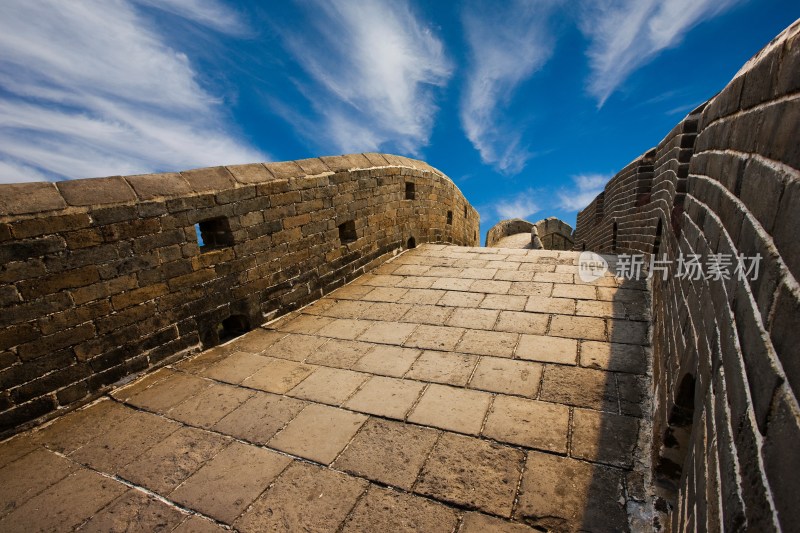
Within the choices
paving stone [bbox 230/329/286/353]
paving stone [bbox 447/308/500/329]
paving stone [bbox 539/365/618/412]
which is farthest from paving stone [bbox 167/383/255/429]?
paving stone [bbox 539/365/618/412]

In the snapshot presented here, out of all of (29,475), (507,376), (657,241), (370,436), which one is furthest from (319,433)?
(657,241)

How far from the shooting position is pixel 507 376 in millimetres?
2885

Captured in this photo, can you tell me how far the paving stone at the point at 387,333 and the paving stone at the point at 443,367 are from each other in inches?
16.3

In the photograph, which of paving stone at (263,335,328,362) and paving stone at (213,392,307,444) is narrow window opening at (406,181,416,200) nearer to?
paving stone at (263,335,328,362)

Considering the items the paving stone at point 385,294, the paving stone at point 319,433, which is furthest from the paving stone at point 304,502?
the paving stone at point 385,294

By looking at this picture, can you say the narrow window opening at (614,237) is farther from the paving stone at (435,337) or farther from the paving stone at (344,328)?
the paving stone at (344,328)

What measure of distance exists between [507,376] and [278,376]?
1912mm

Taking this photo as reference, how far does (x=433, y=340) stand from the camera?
3.56 metres

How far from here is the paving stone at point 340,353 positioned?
131 inches

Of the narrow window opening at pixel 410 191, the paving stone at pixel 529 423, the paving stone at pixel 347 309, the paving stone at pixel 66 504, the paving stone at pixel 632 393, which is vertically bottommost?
the paving stone at pixel 66 504

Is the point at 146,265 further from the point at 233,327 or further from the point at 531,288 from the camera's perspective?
the point at 531,288

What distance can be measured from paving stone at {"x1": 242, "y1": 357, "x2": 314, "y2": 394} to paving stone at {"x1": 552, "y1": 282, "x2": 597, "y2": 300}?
9.75 ft

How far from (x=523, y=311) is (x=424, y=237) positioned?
3.89m

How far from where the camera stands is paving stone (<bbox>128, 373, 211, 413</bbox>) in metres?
2.89
